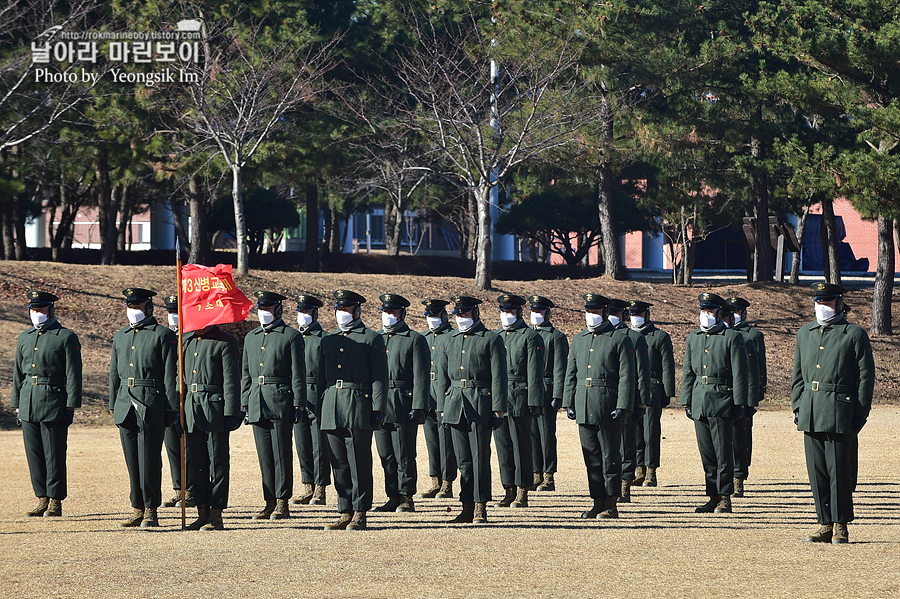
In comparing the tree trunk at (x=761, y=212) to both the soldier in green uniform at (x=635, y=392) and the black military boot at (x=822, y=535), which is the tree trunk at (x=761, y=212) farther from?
the black military boot at (x=822, y=535)

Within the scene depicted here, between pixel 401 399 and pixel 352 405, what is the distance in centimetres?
138

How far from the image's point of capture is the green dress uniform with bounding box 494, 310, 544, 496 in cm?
1081

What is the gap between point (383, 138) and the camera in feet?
115

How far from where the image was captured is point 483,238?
31.3m

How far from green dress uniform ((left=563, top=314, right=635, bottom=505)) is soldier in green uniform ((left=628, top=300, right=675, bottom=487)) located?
2.39 metres

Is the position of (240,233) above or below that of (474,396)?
above

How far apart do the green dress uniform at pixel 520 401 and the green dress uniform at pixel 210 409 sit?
2.57 m

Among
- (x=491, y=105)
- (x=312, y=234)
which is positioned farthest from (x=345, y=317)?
(x=312, y=234)

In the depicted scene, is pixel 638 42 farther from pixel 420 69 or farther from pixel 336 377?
pixel 336 377

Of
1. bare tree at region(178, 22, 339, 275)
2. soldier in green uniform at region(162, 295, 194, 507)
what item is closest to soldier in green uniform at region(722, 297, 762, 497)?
soldier in green uniform at region(162, 295, 194, 507)

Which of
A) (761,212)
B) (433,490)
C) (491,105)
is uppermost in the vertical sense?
(491,105)

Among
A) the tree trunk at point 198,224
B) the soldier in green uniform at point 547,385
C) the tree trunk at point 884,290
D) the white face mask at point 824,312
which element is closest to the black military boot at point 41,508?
the soldier in green uniform at point 547,385

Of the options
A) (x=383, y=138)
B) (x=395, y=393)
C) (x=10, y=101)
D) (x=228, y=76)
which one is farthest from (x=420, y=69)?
(x=395, y=393)

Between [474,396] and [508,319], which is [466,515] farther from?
[508,319]
